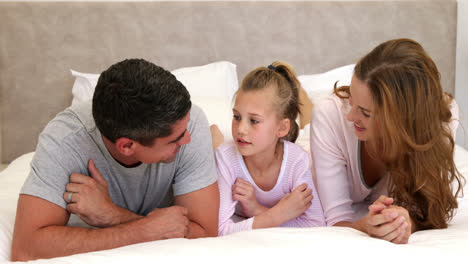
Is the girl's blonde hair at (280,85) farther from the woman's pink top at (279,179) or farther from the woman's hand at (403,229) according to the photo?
the woman's hand at (403,229)

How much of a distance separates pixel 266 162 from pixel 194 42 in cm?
134

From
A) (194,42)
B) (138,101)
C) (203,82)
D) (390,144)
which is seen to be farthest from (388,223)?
(194,42)

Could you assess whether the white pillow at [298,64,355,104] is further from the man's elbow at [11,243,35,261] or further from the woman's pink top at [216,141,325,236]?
the man's elbow at [11,243,35,261]

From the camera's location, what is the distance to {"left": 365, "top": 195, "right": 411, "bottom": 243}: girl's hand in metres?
1.26

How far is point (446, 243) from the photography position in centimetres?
124

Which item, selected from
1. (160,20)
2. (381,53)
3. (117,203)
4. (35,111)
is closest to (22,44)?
(35,111)

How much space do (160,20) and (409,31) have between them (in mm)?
1559

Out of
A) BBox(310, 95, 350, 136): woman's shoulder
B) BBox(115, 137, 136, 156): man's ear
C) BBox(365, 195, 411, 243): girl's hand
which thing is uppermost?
BBox(115, 137, 136, 156): man's ear

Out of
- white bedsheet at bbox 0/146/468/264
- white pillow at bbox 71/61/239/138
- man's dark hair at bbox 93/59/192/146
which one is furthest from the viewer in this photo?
white pillow at bbox 71/61/239/138

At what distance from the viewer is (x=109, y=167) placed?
1456 millimetres

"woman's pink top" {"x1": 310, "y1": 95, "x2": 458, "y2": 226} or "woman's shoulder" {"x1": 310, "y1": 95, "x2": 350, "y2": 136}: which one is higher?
"woman's shoulder" {"x1": 310, "y1": 95, "x2": 350, "y2": 136}

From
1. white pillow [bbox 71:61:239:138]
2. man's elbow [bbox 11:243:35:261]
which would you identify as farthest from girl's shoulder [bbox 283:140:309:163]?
man's elbow [bbox 11:243:35:261]

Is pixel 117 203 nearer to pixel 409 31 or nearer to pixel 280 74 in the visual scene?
pixel 280 74

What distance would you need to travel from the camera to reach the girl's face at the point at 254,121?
5.56 feet
